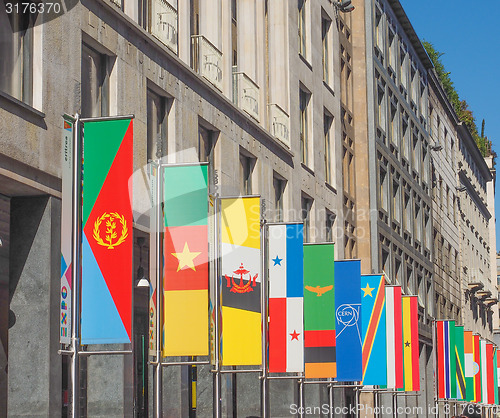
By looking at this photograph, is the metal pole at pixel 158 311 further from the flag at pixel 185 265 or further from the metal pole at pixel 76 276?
the metal pole at pixel 76 276

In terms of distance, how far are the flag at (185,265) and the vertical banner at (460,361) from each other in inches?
1153

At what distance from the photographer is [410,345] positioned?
3444cm

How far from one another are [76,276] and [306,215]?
2222 centimetres

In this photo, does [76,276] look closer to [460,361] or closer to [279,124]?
[279,124]

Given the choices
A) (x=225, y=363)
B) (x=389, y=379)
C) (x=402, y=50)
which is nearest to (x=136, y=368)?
(x=225, y=363)

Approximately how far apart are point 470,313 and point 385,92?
3333 cm

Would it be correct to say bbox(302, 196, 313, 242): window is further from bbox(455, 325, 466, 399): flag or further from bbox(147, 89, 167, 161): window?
bbox(455, 325, 466, 399): flag

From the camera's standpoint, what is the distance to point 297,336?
914 inches

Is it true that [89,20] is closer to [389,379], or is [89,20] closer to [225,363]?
[225,363]

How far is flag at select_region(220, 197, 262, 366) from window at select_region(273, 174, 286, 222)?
10.6 m

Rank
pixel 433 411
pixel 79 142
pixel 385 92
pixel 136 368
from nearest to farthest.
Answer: pixel 79 142 < pixel 136 368 < pixel 385 92 < pixel 433 411

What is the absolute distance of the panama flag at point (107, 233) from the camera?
603 inches

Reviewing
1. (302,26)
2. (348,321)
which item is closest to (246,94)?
(348,321)

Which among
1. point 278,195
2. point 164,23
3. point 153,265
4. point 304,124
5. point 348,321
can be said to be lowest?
point 348,321
